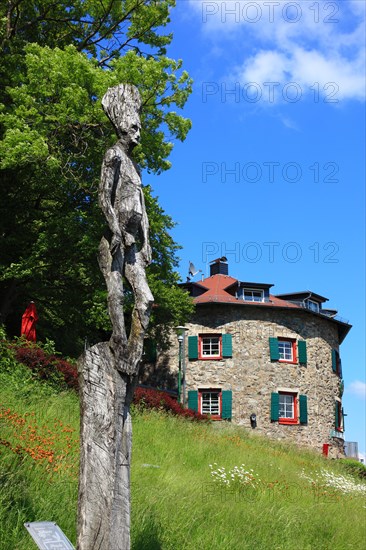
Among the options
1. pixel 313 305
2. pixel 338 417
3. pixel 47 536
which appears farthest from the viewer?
pixel 313 305

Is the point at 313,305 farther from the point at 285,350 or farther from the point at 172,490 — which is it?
the point at 172,490

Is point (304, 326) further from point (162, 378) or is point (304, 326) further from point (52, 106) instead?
point (52, 106)

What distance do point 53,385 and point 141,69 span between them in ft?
32.7

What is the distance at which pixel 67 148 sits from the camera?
792 inches

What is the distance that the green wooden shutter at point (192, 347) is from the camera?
99.7ft

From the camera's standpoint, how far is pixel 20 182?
20.9 m

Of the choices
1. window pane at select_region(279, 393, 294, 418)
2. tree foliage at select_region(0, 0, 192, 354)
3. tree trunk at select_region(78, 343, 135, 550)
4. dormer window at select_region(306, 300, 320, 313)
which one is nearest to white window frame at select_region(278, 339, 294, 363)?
window pane at select_region(279, 393, 294, 418)

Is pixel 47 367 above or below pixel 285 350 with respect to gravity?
below

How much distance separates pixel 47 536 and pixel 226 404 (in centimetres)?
2469

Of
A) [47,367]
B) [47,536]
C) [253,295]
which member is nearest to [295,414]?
[253,295]

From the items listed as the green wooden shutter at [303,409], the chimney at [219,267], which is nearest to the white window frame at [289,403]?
the green wooden shutter at [303,409]

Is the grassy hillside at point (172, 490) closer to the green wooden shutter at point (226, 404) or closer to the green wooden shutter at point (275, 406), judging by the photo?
the green wooden shutter at point (226, 404)

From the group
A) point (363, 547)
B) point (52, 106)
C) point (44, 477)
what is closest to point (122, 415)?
point (44, 477)

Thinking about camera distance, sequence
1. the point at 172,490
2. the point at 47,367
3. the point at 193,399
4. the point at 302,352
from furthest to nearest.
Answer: the point at 302,352, the point at 193,399, the point at 47,367, the point at 172,490
